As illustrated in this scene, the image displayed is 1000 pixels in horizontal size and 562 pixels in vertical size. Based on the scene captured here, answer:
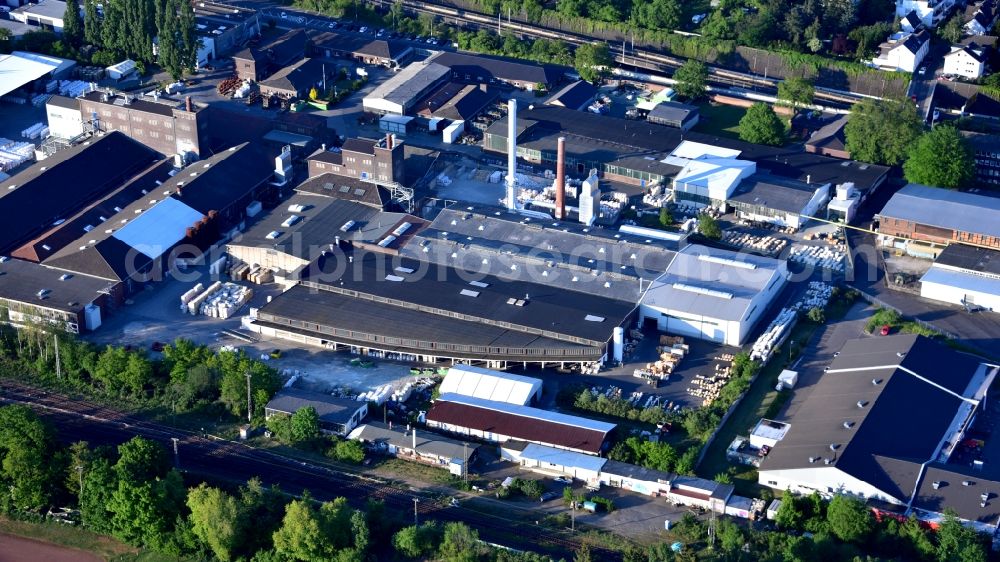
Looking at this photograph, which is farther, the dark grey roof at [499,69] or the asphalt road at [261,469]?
the dark grey roof at [499,69]

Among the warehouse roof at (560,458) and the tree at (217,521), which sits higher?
the warehouse roof at (560,458)

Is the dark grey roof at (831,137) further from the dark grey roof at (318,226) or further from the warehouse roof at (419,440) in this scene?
the warehouse roof at (419,440)

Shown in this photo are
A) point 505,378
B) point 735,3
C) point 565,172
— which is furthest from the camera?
point 735,3

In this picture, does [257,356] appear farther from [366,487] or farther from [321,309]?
[366,487]

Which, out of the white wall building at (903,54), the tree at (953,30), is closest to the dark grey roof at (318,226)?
the white wall building at (903,54)

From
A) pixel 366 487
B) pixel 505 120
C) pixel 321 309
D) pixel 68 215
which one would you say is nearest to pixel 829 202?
pixel 505 120

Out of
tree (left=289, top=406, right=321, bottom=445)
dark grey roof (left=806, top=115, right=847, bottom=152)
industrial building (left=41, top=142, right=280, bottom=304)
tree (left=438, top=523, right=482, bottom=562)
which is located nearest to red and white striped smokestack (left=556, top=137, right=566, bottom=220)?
industrial building (left=41, top=142, right=280, bottom=304)

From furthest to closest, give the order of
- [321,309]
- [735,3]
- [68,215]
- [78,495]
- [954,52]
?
[735,3] < [954,52] < [68,215] < [321,309] < [78,495]

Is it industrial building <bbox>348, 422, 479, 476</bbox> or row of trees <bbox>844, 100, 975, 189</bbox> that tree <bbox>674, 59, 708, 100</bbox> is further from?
industrial building <bbox>348, 422, 479, 476</bbox>
